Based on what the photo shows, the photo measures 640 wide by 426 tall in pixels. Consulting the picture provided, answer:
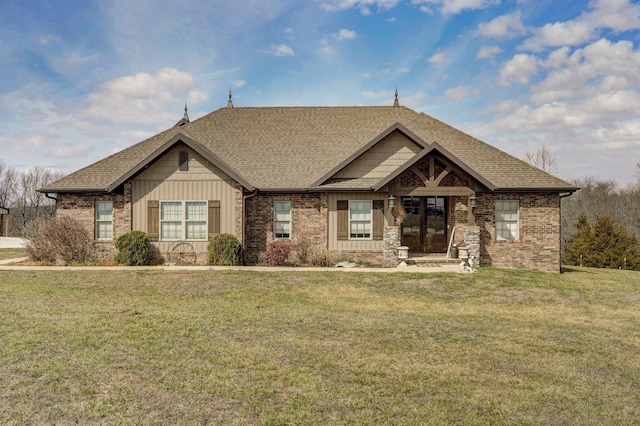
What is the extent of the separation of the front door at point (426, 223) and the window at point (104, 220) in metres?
13.2

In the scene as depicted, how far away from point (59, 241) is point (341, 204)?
11.9m

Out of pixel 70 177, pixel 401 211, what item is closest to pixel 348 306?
pixel 401 211

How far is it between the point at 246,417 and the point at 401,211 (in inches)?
525

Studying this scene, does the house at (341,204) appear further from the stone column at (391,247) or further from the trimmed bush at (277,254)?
the trimmed bush at (277,254)

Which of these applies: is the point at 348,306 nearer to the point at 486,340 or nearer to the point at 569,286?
Answer: the point at 486,340

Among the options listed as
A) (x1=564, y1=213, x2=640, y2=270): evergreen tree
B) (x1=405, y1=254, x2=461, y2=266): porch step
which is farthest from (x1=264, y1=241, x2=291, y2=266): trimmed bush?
(x1=564, y1=213, x2=640, y2=270): evergreen tree

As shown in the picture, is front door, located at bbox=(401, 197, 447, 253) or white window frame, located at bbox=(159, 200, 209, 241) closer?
white window frame, located at bbox=(159, 200, 209, 241)

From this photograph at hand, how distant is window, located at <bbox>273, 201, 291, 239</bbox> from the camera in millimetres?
17922

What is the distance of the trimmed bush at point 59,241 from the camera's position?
54.7 ft

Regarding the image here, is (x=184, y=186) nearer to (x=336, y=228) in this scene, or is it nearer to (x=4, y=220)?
(x=336, y=228)

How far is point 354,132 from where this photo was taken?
21328 mm

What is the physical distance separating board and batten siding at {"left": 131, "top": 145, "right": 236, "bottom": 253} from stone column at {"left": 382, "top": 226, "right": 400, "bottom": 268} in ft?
21.1

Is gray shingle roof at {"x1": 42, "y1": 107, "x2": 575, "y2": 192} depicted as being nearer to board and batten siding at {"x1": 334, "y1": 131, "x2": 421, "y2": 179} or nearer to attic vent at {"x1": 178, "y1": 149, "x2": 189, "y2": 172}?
board and batten siding at {"x1": 334, "y1": 131, "x2": 421, "y2": 179}

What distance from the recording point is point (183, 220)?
17.3 m
